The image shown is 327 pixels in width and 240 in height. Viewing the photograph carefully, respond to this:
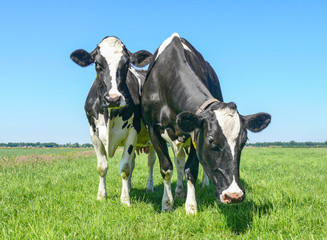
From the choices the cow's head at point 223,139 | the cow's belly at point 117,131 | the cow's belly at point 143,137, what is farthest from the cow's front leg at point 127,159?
the cow's head at point 223,139

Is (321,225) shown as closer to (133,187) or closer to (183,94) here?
(183,94)

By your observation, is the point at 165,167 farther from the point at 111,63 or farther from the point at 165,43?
the point at 165,43

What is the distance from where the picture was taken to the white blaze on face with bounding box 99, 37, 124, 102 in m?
5.04

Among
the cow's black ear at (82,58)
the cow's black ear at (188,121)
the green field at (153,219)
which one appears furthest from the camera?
the cow's black ear at (82,58)

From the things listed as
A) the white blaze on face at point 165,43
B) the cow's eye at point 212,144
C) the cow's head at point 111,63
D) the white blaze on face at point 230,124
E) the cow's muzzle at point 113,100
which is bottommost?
the cow's eye at point 212,144

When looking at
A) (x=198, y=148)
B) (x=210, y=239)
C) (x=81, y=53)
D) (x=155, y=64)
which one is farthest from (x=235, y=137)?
(x=81, y=53)

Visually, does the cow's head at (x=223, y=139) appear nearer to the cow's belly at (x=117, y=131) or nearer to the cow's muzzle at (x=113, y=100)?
the cow's muzzle at (x=113, y=100)

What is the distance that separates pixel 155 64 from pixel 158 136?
1.40 m

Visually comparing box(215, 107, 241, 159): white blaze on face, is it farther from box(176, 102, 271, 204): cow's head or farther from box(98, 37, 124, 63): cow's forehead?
box(98, 37, 124, 63): cow's forehead

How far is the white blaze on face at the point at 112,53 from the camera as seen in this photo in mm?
5037

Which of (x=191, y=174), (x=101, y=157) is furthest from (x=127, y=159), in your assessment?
(x=191, y=174)

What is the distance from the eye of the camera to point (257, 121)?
3877 mm

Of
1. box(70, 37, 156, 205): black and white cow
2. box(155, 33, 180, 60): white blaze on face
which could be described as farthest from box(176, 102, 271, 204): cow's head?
box(155, 33, 180, 60): white blaze on face

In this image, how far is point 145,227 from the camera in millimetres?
3875
